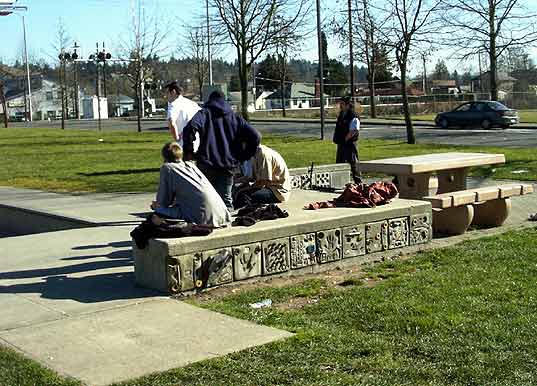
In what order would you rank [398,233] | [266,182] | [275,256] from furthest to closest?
1. [266,182]
2. [398,233]
3. [275,256]

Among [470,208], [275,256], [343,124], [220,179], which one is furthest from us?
[343,124]

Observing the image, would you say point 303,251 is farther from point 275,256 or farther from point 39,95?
point 39,95

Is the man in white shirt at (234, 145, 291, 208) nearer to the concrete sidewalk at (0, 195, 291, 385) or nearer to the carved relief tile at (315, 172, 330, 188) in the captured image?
the concrete sidewalk at (0, 195, 291, 385)

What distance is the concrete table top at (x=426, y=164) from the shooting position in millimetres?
10875

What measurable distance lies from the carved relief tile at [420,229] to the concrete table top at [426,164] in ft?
4.66

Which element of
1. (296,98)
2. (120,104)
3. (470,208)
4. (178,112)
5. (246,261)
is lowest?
(246,261)

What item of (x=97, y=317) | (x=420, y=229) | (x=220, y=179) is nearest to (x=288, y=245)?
(x=220, y=179)

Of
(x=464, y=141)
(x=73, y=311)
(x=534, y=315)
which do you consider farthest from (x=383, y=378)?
(x=464, y=141)

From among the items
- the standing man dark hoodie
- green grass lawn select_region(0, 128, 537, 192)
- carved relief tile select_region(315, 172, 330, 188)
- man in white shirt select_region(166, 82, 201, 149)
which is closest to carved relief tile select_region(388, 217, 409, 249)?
the standing man dark hoodie

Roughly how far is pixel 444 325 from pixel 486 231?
4.79m

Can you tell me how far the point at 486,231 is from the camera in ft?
34.7

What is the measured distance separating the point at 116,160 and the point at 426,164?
14231 millimetres

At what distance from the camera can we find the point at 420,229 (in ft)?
30.9

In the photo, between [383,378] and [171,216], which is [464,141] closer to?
[171,216]
